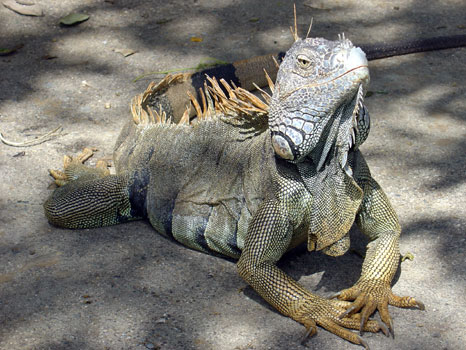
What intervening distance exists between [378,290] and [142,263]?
4.34ft

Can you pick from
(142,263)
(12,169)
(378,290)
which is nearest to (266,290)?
(378,290)

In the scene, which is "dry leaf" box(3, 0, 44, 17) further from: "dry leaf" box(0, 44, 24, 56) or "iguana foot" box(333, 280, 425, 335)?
"iguana foot" box(333, 280, 425, 335)

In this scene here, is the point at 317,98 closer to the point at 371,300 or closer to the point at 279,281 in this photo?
the point at 279,281

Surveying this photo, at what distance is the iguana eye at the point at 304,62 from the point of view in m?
3.04

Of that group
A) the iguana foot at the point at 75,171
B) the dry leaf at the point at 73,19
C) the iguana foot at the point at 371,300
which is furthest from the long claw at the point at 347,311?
the dry leaf at the point at 73,19

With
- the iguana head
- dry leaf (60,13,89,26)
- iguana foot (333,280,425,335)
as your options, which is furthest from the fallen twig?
→ iguana foot (333,280,425,335)

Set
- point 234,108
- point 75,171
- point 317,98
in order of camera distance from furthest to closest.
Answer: point 75,171 < point 234,108 < point 317,98

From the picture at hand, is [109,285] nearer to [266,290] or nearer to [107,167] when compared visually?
[266,290]

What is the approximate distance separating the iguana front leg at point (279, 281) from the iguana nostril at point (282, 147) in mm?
324

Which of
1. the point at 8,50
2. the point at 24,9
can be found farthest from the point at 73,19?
the point at 8,50

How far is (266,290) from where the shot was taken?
334 cm

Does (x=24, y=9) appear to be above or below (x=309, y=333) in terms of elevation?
above

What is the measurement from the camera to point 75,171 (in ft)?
15.1

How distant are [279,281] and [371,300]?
1.52 ft
